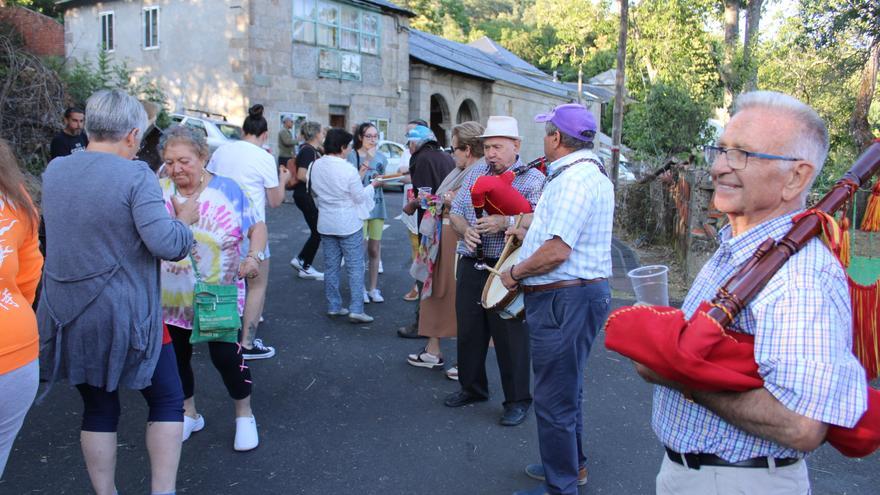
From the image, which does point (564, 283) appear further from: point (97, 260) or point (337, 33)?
point (337, 33)

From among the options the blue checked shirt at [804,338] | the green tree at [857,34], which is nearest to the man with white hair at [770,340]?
the blue checked shirt at [804,338]

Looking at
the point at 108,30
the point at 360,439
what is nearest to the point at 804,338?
the point at 360,439

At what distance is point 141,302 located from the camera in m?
2.65

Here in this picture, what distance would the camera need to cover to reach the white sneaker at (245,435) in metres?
3.71

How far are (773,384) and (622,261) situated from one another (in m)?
8.50

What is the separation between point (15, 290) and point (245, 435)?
71.8 inches

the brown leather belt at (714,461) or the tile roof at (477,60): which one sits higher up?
the tile roof at (477,60)

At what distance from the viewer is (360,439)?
3.96 m

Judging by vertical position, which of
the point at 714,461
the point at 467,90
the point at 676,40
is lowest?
the point at 714,461

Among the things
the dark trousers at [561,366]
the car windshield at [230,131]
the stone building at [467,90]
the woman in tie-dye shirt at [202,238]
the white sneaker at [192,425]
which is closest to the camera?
the dark trousers at [561,366]

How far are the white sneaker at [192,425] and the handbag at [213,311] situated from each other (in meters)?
0.79

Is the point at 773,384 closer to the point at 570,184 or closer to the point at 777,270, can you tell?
the point at 777,270

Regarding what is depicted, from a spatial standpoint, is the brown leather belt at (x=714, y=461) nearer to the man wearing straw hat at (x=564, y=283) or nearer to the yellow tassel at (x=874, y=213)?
the yellow tassel at (x=874, y=213)

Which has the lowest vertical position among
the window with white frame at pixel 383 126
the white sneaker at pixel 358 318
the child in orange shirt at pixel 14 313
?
the white sneaker at pixel 358 318
